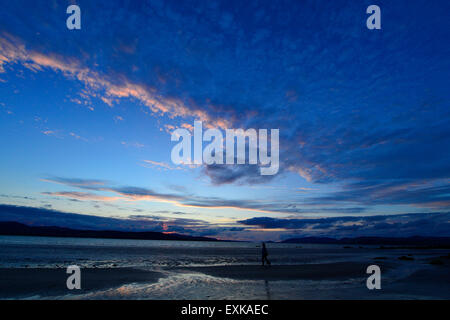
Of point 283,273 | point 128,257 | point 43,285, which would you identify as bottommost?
point 128,257

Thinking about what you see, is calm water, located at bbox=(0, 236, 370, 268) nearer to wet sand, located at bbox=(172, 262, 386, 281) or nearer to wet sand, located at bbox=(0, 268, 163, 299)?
wet sand, located at bbox=(172, 262, 386, 281)

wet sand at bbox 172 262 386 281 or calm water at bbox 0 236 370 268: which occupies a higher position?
wet sand at bbox 172 262 386 281

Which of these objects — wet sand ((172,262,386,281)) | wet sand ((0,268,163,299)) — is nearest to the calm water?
wet sand ((172,262,386,281))

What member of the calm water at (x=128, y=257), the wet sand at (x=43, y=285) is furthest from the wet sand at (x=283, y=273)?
the calm water at (x=128, y=257)

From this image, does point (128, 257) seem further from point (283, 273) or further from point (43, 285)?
point (283, 273)

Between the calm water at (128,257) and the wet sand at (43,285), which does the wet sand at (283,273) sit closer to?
the wet sand at (43,285)

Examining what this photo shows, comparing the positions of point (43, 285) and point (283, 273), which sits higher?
point (43, 285)

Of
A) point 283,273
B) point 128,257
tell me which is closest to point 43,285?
point 283,273

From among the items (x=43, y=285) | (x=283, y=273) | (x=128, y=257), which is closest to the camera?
(x=43, y=285)
